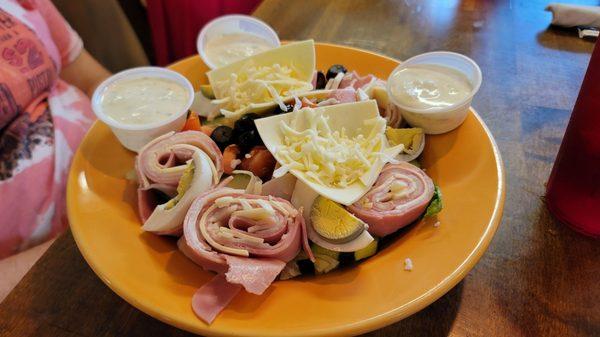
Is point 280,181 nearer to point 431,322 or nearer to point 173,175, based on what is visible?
point 173,175

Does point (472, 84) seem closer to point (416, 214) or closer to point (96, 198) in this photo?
point (416, 214)

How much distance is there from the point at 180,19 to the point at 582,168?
198cm

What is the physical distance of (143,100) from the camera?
1131 millimetres

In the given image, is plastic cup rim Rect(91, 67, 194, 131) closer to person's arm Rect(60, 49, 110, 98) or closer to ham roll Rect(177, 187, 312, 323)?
ham roll Rect(177, 187, 312, 323)

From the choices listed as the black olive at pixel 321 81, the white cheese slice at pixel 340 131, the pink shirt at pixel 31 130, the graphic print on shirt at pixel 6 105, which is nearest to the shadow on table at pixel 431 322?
the white cheese slice at pixel 340 131

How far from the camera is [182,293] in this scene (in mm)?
788

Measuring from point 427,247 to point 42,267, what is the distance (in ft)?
2.46

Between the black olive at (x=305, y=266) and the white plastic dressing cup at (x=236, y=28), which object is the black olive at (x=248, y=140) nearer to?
the black olive at (x=305, y=266)

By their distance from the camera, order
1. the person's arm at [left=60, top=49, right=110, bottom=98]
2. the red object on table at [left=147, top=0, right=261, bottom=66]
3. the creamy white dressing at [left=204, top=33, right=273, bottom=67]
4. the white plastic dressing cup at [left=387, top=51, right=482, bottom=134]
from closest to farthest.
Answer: the white plastic dressing cup at [left=387, top=51, right=482, bottom=134] → the creamy white dressing at [left=204, top=33, right=273, bottom=67] → the person's arm at [left=60, top=49, right=110, bottom=98] → the red object on table at [left=147, top=0, right=261, bottom=66]

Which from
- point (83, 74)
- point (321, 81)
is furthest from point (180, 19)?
point (321, 81)

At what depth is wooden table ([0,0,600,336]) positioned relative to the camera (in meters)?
0.85

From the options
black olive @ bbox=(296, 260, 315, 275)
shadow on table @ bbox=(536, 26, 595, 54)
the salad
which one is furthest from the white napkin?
black olive @ bbox=(296, 260, 315, 275)

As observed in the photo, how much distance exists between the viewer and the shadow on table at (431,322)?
32.6 inches

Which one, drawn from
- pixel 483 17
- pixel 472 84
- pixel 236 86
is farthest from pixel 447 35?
pixel 236 86
